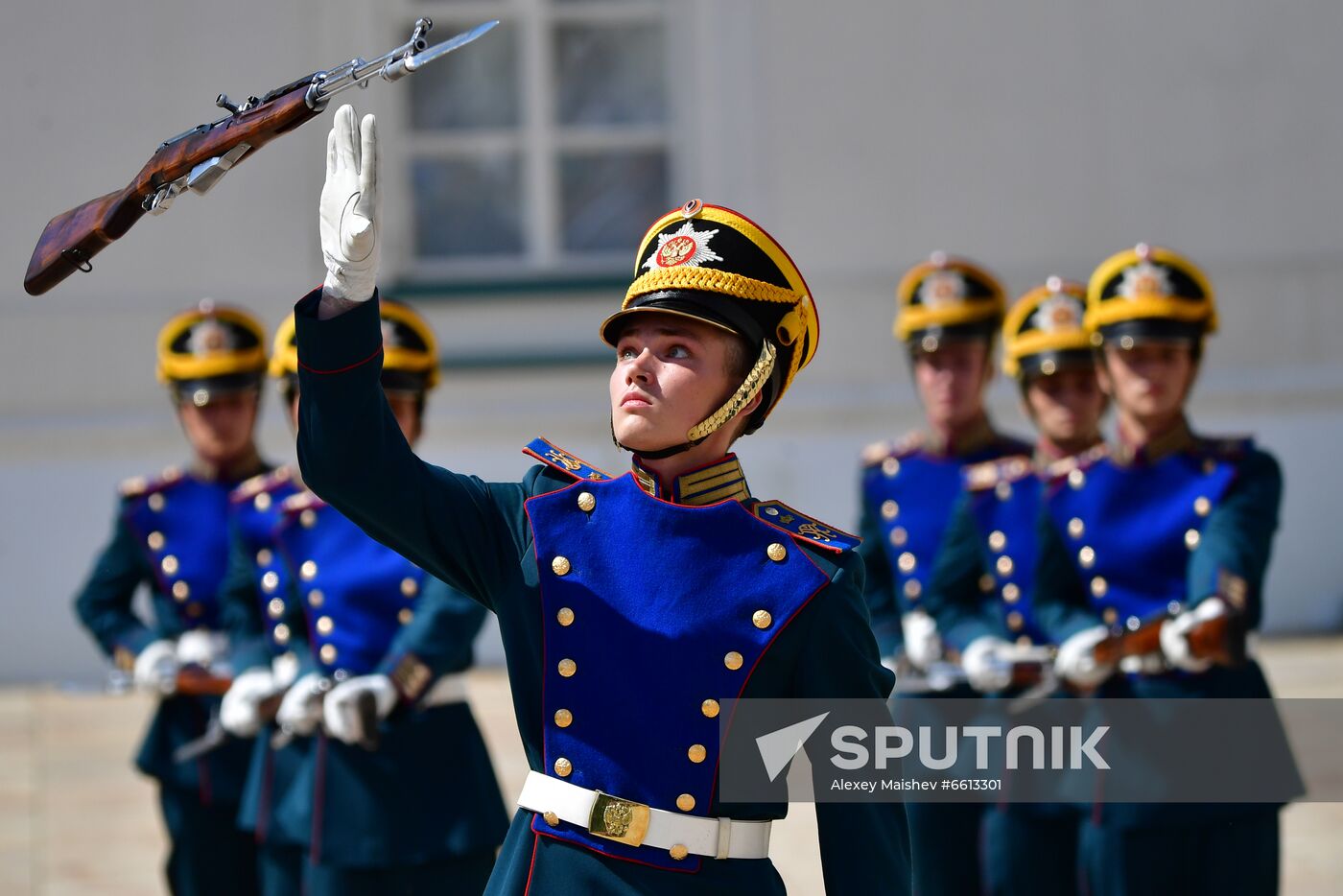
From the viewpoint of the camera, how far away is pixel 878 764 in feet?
9.86

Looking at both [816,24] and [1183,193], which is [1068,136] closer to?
[1183,193]

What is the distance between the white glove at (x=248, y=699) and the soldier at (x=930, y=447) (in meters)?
1.91

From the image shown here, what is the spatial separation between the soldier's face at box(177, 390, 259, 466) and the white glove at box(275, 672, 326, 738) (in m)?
1.34

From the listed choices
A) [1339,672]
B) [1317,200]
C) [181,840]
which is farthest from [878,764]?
[1317,200]

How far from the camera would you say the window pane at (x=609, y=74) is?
440 inches

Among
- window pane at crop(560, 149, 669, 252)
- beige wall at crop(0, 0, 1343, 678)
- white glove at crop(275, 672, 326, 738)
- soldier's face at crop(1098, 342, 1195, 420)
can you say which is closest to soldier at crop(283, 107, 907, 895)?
white glove at crop(275, 672, 326, 738)

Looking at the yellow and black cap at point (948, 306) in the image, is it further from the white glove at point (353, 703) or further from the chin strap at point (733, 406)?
the chin strap at point (733, 406)

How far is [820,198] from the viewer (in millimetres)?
10836

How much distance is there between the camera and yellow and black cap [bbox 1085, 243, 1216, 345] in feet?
16.7

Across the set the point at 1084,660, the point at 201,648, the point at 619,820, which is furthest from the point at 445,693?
the point at 619,820

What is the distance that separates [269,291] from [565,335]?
161 cm

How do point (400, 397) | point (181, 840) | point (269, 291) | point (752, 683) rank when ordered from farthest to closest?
point (269, 291) → point (181, 840) → point (400, 397) → point (752, 683)

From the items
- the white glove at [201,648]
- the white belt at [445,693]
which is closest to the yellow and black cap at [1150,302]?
the white belt at [445,693]

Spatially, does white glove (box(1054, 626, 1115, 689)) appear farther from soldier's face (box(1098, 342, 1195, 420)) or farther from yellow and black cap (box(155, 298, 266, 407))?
yellow and black cap (box(155, 298, 266, 407))
